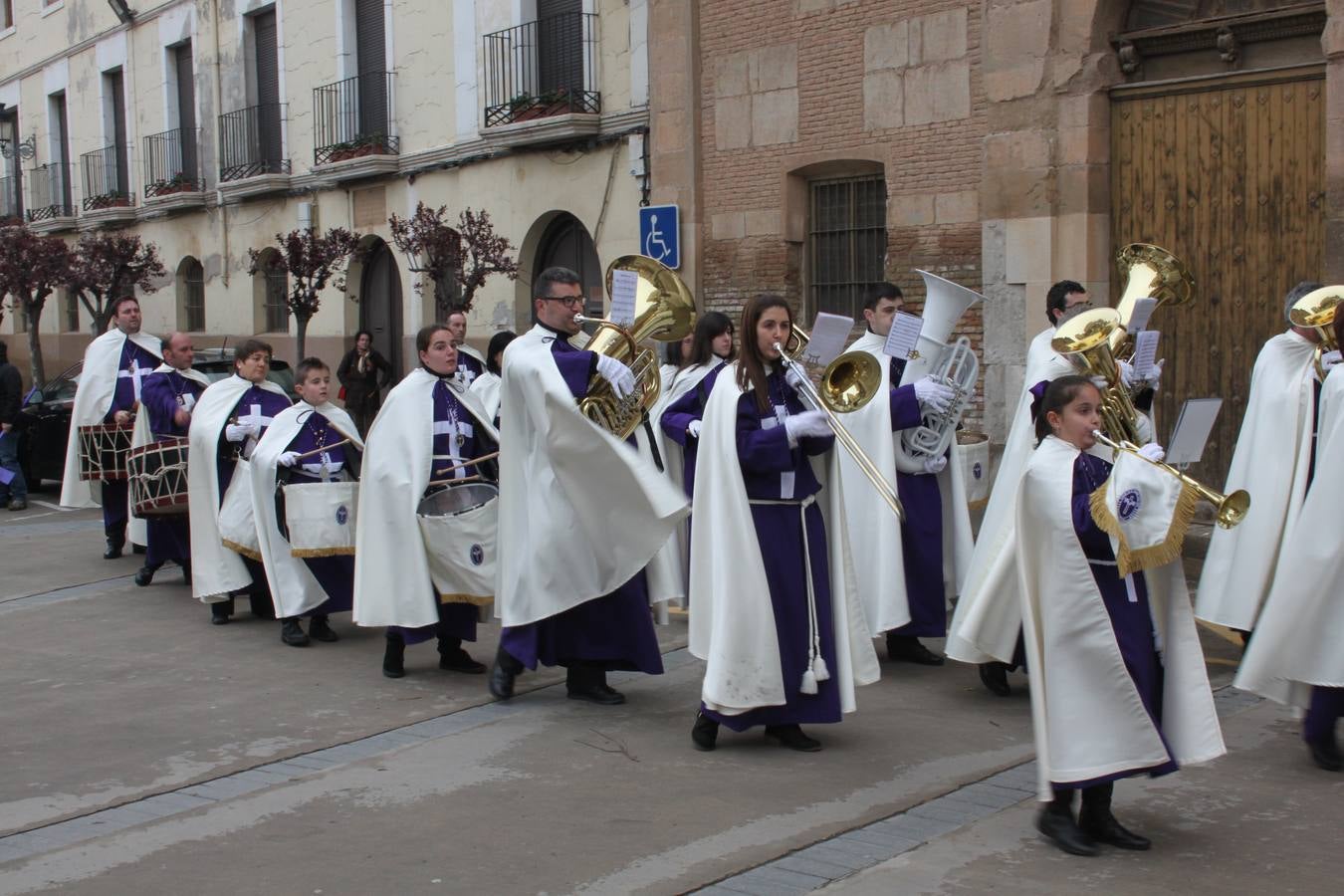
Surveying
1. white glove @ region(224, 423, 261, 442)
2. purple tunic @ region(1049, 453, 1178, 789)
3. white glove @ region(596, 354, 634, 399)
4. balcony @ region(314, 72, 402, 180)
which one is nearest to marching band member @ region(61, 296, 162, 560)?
white glove @ region(224, 423, 261, 442)

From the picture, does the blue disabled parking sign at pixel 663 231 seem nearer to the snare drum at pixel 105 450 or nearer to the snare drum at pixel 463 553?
the snare drum at pixel 105 450

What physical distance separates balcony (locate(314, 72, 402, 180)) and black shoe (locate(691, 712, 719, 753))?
642 inches

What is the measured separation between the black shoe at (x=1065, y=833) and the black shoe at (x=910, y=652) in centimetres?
293

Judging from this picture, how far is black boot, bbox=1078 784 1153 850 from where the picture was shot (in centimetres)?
519

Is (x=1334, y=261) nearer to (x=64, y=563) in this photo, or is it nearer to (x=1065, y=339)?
(x=1065, y=339)

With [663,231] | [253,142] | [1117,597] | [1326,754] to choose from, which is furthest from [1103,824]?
[253,142]

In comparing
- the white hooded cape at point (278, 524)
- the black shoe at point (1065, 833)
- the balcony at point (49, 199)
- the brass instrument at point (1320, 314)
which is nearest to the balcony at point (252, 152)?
the balcony at point (49, 199)

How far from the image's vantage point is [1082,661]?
5.14 metres

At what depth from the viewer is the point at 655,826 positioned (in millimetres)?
5582

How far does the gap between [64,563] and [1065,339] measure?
28.8 ft

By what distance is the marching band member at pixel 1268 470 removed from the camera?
7.09 meters

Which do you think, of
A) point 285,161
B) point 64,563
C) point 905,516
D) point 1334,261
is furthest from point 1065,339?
point 285,161

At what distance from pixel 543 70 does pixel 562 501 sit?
492 inches

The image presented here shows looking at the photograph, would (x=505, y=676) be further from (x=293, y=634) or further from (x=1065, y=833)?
(x=1065, y=833)
